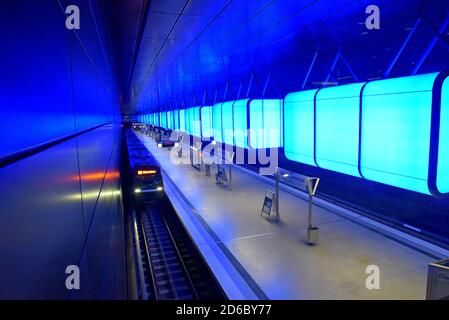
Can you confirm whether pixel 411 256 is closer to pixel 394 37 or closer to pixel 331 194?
pixel 331 194

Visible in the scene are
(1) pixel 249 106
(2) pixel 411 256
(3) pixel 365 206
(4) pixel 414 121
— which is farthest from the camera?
(3) pixel 365 206

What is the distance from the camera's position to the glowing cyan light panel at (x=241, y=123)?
8336 mm

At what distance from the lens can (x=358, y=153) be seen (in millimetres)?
4426

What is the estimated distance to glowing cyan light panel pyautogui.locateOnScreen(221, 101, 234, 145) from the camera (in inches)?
387

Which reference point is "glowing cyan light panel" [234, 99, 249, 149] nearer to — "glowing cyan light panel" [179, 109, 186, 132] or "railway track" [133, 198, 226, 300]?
"railway track" [133, 198, 226, 300]

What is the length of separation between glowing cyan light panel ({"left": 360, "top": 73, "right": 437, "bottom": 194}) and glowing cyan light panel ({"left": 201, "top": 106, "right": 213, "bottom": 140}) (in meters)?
9.03

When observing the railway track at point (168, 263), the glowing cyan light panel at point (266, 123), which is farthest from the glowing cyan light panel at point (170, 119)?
the glowing cyan light panel at point (266, 123)

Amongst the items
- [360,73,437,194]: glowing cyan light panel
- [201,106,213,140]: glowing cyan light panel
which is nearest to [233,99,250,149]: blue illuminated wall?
[201,106,213,140]: glowing cyan light panel

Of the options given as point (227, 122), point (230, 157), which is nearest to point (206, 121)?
point (230, 157)

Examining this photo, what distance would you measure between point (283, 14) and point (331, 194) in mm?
6645

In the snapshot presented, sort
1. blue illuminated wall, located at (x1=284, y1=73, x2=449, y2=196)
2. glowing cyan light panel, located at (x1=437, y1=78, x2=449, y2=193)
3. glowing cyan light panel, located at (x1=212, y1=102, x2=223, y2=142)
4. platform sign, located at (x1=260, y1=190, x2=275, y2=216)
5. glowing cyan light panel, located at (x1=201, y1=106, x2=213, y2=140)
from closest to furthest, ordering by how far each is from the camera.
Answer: glowing cyan light panel, located at (x1=437, y1=78, x2=449, y2=193)
blue illuminated wall, located at (x1=284, y1=73, x2=449, y2=196)
platform sign, located at (x1=260, y1=190, x2=275, y2=216)
glowing cyan light panel, located at (x1=212, y1=102, x2=223, y2=142)
glowing cyan light panel, located at (x1=201, y1=106, x2=213, y2=140)

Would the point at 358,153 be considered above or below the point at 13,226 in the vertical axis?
below

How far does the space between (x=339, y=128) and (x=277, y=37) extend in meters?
3.29

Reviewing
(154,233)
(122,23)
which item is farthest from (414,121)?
(154,233)
